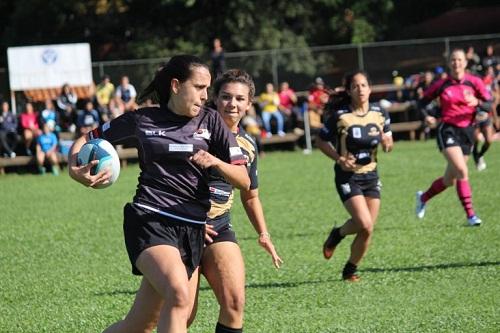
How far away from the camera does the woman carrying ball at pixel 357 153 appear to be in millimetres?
8094

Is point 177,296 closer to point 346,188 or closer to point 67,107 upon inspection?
point 346,188

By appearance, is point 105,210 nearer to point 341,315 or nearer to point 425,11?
point 341,315

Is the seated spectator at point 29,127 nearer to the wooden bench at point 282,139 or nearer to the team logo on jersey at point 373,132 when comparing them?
the wooden bench at point 282,139

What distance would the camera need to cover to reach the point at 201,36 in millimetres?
33688

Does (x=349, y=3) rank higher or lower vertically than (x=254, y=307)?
higher

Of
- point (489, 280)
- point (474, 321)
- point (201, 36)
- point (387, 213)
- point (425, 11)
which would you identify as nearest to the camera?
point (474, 321)

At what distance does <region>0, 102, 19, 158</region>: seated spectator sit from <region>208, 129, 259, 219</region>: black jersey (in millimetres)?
15562

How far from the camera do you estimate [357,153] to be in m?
8.28

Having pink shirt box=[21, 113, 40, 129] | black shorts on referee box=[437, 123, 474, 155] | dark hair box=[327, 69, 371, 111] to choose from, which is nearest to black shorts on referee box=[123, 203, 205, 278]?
dark hair box=[327, 69, 371, 111]

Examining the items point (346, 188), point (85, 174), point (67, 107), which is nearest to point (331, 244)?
point (346, 188)


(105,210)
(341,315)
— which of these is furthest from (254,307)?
(105,210)

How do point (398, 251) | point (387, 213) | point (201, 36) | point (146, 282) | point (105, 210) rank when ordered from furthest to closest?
point (201, 36) < point (105, 210) < point (387, 213) < point (398, 251) < point (146, 282)

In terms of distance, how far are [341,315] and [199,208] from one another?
2.25 m

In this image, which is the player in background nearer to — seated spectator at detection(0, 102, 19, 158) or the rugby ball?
the rugby ball
